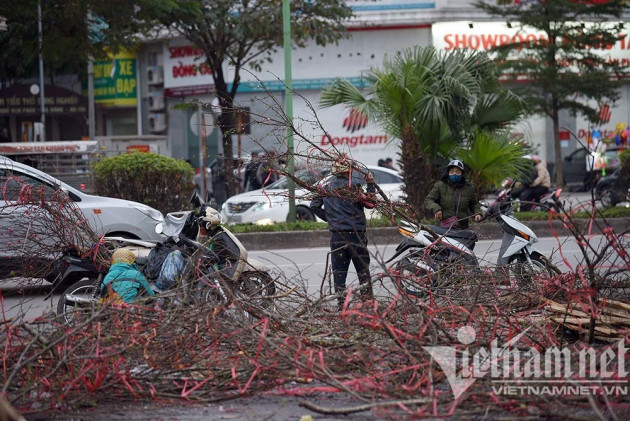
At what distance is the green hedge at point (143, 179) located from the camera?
15922 millimetres

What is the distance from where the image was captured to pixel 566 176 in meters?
31.9

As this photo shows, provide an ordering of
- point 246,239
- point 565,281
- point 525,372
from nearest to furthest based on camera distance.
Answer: point 525,372 → point 565,281 → point 246,239

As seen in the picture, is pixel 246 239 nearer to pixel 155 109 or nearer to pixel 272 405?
pixel 272 405

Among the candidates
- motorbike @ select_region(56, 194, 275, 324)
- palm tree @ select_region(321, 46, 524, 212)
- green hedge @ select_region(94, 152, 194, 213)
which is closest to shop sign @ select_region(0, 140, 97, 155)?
green hedge @ select_region(94, 152, 194, 213)

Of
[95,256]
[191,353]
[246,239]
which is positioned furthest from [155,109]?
[191,353]

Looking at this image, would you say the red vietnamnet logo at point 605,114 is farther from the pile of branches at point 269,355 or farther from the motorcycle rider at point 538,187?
the pile of branches at point 269,355

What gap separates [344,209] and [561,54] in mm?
22894

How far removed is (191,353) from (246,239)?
9.91 metres

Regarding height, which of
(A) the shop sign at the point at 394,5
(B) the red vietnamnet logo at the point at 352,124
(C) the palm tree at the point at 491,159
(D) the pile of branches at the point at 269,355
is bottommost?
(D) the pile of branches at the point at 269,355

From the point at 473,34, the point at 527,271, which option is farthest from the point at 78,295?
the point at 473,34

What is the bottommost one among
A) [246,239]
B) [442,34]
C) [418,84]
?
[246,239]

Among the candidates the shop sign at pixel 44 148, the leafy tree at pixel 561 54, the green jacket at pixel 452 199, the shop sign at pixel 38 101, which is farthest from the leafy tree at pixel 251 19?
the shop sign at pixel 38 101

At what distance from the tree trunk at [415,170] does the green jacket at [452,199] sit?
6386 mm

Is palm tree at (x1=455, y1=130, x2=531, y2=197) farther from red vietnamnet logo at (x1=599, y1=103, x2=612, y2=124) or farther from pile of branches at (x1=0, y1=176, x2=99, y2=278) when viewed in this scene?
red vietnamnet logo at (x1=599, y1=103, x2=612, y2=124)
